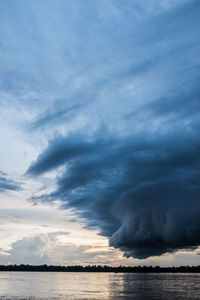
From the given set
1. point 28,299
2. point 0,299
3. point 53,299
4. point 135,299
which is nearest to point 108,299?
point 135,299

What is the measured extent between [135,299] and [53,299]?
28677 mm

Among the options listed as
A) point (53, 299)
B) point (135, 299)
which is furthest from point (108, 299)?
point (53, 299)

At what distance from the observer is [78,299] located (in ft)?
330

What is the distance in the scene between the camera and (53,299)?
10169 cm

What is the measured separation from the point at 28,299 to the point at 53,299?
28.3 feet

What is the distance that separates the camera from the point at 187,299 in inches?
4090

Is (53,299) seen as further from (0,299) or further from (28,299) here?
(0,299)

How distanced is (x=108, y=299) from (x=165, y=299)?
2026 centimetres

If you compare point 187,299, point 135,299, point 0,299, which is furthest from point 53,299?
point 187,299

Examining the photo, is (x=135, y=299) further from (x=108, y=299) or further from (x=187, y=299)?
(x=187, y=299)

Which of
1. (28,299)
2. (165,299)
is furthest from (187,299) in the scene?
(28,299)

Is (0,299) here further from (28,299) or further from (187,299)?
(187,299)

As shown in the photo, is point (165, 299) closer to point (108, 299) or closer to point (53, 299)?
point (108, 299)

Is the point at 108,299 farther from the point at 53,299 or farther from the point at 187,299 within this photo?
the point at 187,299
